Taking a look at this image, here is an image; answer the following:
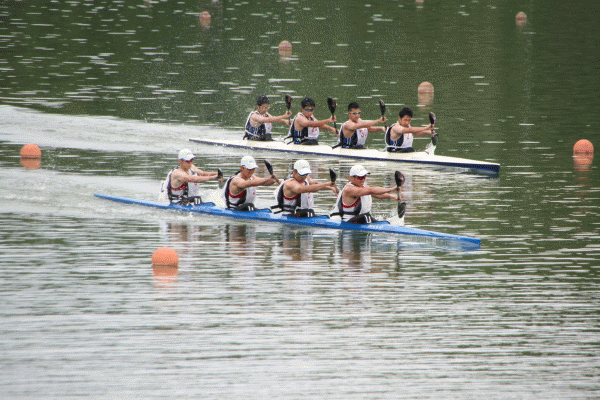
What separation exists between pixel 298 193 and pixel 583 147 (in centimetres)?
1022

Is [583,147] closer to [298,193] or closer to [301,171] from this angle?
[298,193]

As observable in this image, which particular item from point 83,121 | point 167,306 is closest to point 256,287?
point 167,306

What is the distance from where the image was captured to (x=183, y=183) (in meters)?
19.9

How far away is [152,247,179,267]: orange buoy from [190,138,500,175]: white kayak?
1012 centimetres

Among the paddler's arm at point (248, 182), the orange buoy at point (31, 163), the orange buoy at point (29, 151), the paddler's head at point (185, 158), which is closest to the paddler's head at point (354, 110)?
the paddler's head at point (185, 158)

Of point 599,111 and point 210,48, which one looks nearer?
point 599,111

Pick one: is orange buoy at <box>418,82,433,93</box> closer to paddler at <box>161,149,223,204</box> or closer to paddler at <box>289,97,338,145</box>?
paddler at <box>289,97,338,145</box>

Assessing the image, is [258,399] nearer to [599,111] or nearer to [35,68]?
[599,111]

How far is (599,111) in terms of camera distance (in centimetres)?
3195

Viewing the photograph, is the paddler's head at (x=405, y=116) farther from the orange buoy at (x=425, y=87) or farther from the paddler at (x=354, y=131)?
the orange buoy at (x=425, y=87)

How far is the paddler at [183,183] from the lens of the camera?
1969 centimetres

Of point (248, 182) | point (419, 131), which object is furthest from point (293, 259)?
point (419, 131)

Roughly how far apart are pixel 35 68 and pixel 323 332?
30694 millimetres

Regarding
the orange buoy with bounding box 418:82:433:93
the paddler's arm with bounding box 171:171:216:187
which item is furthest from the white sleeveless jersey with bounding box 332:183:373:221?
the orange buoy with bounding box 418:82:433:93
